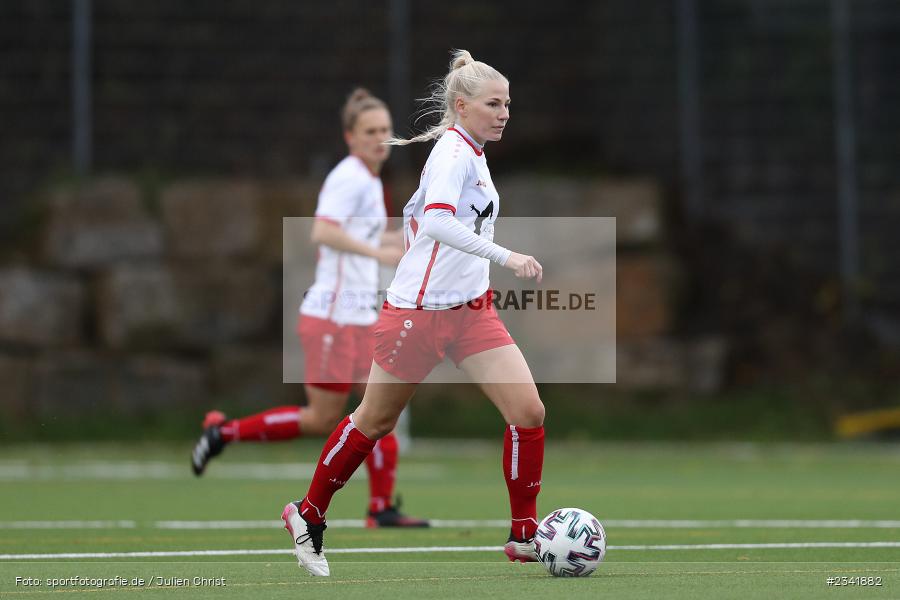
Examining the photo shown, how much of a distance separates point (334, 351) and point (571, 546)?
3.19 metres

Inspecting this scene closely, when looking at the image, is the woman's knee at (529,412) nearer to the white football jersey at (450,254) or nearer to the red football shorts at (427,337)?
the red football shorts at (427,337)

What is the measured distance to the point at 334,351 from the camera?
343 inches

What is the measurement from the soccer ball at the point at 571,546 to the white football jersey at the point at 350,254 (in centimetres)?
313

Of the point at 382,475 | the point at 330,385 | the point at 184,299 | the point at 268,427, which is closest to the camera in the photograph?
the point at 382,475

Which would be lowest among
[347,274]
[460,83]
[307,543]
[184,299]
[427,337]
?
[307,543]

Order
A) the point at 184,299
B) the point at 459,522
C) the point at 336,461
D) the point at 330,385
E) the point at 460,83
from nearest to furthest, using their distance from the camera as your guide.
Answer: the point at 336,461 → the point at 460,83 → the point at 330,385 → the point at 459,522 → the point at 184,299

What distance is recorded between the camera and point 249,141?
17.7 meters

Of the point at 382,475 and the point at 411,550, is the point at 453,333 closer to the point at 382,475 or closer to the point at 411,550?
the point at 411,550

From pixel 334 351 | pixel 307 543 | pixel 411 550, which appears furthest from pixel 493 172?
pixel 307 543

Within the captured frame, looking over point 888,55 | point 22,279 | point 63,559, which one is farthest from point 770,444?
point 63,559

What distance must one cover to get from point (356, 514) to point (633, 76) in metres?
9.56

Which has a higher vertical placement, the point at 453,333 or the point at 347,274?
the point at 347,274

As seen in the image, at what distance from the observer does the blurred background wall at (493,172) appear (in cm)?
1650

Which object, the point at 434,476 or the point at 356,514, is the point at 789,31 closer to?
the point at 434,476
